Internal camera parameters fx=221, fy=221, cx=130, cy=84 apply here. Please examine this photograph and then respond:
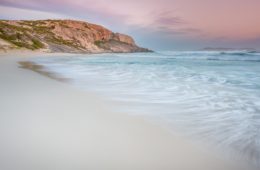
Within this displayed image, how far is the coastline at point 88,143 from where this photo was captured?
6.97 ft

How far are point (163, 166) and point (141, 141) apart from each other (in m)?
0.59

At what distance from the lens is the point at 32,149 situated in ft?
7.48

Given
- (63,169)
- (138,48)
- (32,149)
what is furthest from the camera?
(138,48)

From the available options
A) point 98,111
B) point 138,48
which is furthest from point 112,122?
point 138,48

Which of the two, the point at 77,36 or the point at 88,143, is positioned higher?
the point at 77,36

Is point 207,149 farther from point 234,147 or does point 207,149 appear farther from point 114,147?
point 114,147

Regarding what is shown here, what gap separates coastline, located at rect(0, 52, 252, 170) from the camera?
6.97 feet

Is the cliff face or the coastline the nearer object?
the coastline

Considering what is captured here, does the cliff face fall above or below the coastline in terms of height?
above

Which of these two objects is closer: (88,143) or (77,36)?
(88,143)

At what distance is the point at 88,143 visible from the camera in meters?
2.52

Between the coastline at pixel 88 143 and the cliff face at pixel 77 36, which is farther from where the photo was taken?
the cliff face at pixel 77 36

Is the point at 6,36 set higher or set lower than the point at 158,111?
higher

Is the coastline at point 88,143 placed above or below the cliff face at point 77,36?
below
